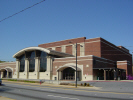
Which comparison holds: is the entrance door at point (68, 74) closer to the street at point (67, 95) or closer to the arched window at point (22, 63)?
the arched window at point (22, 63)

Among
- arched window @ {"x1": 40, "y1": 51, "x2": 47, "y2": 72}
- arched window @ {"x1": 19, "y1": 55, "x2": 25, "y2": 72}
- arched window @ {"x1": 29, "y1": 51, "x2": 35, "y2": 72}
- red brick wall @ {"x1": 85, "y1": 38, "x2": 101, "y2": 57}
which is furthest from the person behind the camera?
arched window @ {"x1": 19, "y1": 55, "x2": 25, "y2": 72}

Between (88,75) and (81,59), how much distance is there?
5635mm

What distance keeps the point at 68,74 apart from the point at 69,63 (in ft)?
13.3

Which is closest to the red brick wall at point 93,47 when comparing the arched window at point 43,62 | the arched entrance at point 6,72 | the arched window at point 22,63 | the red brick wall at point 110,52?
the red brick wall at point 110,52

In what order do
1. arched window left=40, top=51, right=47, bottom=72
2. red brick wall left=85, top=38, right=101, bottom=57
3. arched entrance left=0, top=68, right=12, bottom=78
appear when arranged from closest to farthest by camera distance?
arched window left=40, top=51, right=47, bottom=72, red brick wall left=85, top=38, right=101, bottom=57, arched entrance left=0, top=68, right=12, bottom=78

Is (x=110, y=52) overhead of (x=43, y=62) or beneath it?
overhead

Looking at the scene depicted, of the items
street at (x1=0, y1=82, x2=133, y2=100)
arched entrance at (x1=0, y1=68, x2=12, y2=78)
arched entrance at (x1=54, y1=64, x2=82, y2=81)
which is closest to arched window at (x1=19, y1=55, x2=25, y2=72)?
arched entrance at (x1=0, y1=68, x2=12, y2=78)

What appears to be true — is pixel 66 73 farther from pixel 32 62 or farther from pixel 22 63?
pixel 22 63

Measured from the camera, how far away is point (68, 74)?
57125 millimetres

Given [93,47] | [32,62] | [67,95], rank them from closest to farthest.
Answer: [67,95] → [32,62] → [93,47]

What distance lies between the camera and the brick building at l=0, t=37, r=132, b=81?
52594 millimetres

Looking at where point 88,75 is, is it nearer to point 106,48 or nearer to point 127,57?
point 106,48

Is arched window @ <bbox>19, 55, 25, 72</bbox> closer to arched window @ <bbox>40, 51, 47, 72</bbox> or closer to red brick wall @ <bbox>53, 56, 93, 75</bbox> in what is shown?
arched window @ <bbox>40, 51, 47, 72</bbox>

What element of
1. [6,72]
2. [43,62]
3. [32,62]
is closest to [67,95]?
[43,62]
